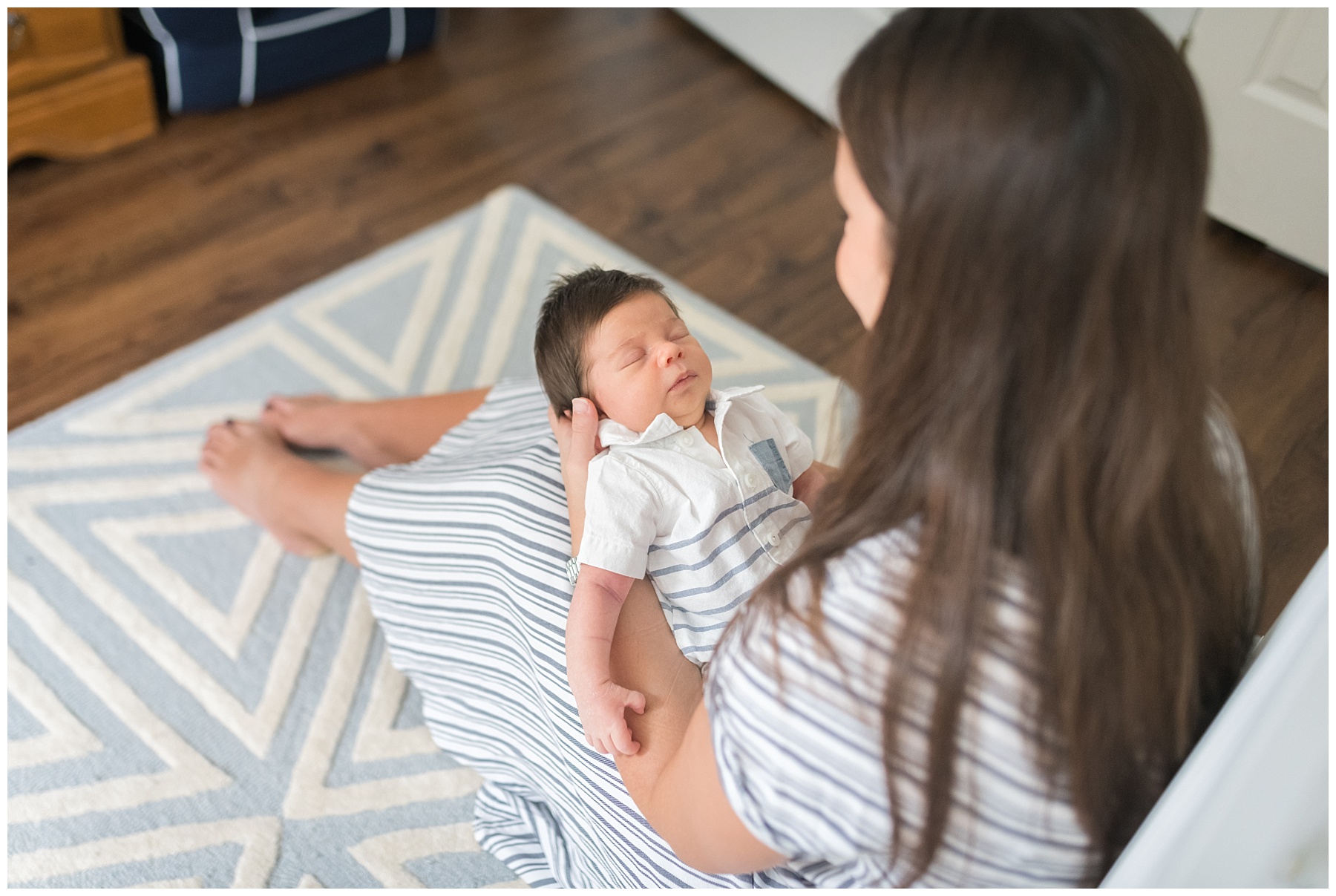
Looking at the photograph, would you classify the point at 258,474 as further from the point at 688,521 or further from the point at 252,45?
the point at 252,45

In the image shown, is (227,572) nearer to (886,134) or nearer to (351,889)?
(351,889)

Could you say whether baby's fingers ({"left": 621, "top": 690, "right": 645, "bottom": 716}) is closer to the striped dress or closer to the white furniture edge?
the striped dress

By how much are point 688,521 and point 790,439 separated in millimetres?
183

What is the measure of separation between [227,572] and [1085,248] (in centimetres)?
124

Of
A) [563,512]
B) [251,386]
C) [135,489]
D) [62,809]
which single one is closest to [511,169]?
[251,386]

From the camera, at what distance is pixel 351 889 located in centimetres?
125

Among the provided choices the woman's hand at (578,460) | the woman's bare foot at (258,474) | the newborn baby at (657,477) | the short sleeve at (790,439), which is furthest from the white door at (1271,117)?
the woman's bare foot at (258,474)

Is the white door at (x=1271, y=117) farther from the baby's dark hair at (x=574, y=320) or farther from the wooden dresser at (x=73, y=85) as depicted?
the wooden dresser at (x=73, y=85)

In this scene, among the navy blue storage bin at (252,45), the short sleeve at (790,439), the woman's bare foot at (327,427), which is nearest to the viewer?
the short sleeve at (790,439)

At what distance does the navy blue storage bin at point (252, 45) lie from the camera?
1965 mm

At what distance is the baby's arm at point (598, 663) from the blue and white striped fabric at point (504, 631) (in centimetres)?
5

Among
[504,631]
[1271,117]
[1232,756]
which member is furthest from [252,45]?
[1232,756]

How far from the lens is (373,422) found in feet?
5.04

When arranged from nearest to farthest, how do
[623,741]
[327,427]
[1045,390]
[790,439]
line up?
[1045,390], [623,741], [790,439], [327,427]
